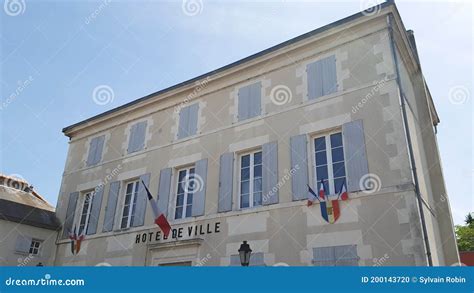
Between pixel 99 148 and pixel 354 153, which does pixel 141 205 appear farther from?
pixel 354 153

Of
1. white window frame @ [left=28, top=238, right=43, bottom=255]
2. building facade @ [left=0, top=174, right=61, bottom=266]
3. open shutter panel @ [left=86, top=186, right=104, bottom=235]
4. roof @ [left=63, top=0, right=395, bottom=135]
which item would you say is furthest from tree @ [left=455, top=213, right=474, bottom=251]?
white window frame @ [left=28, top=238, right=43, bottom=255]

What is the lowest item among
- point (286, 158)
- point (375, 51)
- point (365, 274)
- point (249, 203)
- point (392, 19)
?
point (365, 274)

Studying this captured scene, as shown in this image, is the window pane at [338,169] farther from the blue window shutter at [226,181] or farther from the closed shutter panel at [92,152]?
the closed shutter panel at [92,152]

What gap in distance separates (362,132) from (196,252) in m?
4.77

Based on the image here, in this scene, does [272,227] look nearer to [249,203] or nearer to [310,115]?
[249,203]

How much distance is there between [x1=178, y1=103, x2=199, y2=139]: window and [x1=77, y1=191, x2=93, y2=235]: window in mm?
3991

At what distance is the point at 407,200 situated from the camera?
6961 millimetres

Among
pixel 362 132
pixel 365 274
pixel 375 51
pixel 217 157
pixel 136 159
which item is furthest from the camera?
pixel 136 159

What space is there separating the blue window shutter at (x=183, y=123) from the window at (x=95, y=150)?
3.52m

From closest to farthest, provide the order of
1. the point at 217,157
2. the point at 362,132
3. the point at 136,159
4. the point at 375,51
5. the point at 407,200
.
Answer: the point at 407,200 < the point at 362,132 < the point at 375,51 < the point at 217,157 < the point at 136,159

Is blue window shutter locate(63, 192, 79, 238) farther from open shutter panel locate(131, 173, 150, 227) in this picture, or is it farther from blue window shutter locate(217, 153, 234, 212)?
blue window shutter locate(217, 153, 234, 212)

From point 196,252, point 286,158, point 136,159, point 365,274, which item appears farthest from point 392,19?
point 136,159

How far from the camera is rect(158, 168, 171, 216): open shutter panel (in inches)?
401

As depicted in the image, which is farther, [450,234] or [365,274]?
[450,234]
